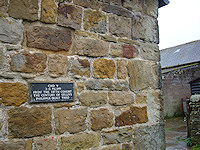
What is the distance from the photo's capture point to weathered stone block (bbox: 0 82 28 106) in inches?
62.9

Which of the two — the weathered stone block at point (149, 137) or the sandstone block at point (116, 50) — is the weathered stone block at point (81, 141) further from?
the sandstone block at point (116, 50)

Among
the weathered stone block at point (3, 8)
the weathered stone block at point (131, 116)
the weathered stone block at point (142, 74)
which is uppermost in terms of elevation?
the weathered stone block at point (3, 8)

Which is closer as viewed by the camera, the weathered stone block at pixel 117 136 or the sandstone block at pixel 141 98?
the weathered stone block at pixel 117 136

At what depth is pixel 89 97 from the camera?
6.60ft

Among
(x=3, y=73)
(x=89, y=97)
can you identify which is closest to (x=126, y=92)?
(x=89, y=97)

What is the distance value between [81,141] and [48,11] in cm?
133

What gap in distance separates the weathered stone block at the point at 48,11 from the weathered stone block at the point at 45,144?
1.12 m

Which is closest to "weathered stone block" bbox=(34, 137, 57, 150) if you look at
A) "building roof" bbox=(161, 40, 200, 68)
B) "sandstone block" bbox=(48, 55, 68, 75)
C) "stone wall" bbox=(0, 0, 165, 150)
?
"stone wall" bbox=(0, 0, 165, 150)

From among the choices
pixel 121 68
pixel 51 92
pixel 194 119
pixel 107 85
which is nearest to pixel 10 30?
pixel 51 92

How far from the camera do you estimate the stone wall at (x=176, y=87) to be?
36.6 feet

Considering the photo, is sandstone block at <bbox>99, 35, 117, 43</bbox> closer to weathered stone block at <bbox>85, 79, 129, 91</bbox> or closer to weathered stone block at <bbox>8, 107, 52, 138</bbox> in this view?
weathered stone block at <bbox>85, 79, 129, 91</bbox>

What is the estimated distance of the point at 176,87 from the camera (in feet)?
38.5

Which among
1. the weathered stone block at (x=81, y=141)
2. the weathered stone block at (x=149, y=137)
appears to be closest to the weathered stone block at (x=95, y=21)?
the weathered stone block at (x=81, y=141)

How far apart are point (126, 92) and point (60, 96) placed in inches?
31.9
